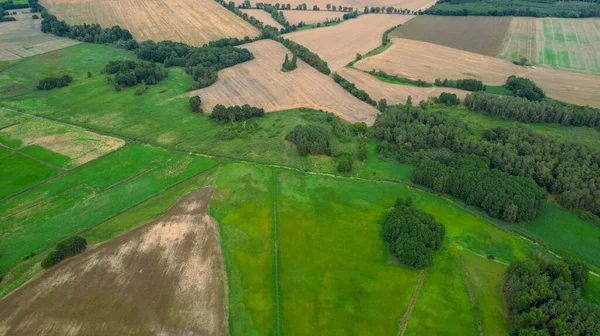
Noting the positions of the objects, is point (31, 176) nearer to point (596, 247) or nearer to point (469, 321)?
point (469, 321)

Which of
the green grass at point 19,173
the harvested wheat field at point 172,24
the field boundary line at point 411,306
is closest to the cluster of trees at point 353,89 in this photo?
the harvested wheat field at point 172,24

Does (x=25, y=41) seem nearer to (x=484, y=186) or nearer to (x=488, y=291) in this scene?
(x=484, y=186)

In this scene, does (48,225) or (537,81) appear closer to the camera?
(48,225)

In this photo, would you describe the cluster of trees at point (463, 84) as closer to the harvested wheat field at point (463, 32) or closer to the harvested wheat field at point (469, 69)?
the harvested wheat field at point (469, 69)

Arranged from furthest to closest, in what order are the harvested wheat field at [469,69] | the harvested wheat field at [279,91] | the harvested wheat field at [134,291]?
the harvested wheat field at [469,69] < the harvested wheat field at [279,91] < the harvested wheat field at [134,291]

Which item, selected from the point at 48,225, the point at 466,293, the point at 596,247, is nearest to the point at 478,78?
the point at 596,247

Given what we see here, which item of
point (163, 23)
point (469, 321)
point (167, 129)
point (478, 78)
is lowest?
point (469, 321)

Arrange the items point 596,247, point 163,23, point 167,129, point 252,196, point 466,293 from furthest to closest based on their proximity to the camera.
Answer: point 163,23, point 167,129, point 252,196, point 596,247, point 466,293
